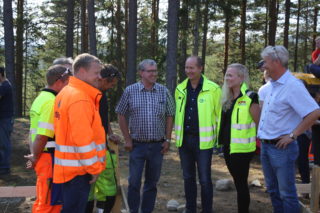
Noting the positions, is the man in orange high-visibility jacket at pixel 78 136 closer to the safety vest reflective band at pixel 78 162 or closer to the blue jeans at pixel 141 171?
the safety vest reflective band at pixel 78 162

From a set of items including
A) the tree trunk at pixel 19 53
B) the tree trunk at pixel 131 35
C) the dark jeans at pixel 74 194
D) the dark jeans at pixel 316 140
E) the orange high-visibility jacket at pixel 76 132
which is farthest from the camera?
the tree trunk at pixel 19 53

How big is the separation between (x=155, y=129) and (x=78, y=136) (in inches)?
70.6

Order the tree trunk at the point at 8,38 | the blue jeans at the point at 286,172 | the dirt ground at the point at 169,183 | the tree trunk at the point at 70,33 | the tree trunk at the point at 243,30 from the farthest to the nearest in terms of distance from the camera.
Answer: the tree trunk at the point at 243,30 → the tree trunk at the point at 70,33 → the tree trunk at the point at 8,38 → the dirt ground at the point at 169,183 → the blue jeans at the point at 286,172

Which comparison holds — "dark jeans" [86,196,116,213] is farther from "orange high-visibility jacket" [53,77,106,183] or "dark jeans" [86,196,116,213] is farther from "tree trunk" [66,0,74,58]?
"tree trunk" [66,0,74,58]

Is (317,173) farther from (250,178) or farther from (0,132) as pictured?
(0,132)

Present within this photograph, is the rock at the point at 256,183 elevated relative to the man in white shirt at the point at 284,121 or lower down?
lower down

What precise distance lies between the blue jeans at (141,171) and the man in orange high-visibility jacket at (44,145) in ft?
4.29

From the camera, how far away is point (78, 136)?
309 cm

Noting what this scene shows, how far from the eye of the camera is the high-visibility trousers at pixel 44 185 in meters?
3.64

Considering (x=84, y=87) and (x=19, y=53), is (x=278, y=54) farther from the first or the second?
(x=19, y=53)

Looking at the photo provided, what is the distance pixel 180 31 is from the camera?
62.5 ft

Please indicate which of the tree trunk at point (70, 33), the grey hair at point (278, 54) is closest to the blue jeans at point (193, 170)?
the grey hair at point (278, 54)

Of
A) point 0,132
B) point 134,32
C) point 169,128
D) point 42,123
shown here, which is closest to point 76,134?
point 42,123

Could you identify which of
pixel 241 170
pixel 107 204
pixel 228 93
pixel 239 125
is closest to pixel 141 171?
pixel 107 204
